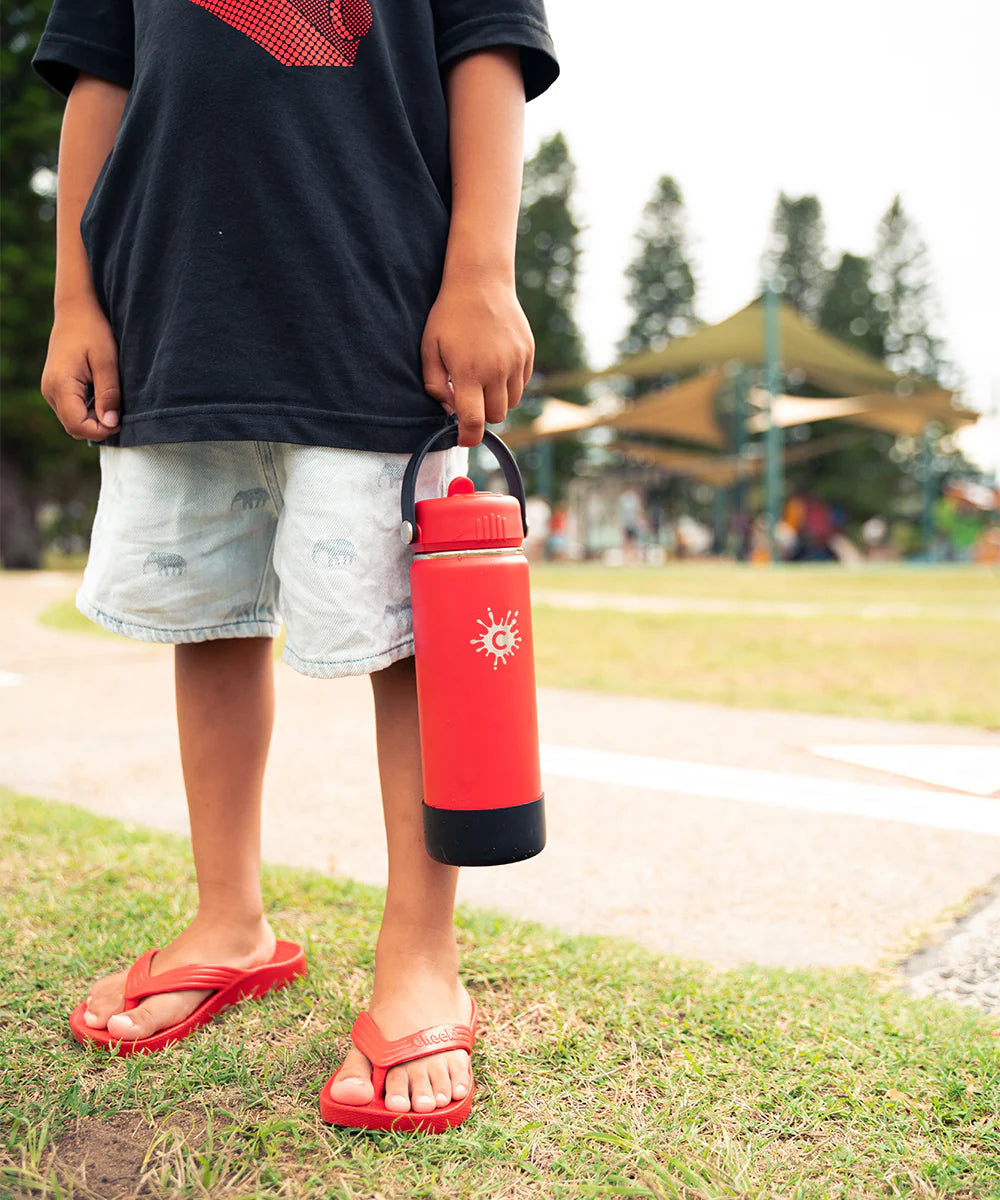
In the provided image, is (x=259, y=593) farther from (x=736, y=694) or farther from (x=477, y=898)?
(x=736, y=694)

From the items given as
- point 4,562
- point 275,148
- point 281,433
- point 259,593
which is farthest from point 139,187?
point 4,562

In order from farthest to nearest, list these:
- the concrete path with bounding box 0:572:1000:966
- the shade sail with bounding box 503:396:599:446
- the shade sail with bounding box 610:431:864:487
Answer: the shade sail with bounding box 610:431:864:487 → the shade sail with bounding box 503:396:599:446 → the concrete path with bounding box 0:572:1000:966

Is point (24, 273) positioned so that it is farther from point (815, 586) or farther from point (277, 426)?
point (277, 426)

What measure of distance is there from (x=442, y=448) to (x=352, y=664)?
0.88 ft

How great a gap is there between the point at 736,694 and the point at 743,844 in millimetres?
1685

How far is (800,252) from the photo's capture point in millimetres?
37406

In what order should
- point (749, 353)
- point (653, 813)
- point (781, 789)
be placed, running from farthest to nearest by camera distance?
1. point (749, 353)
2. point (781, 789)
3. point (653, 813)

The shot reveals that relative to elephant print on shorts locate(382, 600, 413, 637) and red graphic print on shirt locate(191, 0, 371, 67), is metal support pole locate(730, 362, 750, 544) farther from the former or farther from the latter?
elephant print on shorts locate(382, 600, 413, 637)

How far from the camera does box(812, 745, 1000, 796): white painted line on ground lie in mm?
2279

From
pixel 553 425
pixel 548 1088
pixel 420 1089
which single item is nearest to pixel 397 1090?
pixel 420 1089

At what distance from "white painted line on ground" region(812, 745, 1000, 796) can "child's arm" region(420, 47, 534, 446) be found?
159cm

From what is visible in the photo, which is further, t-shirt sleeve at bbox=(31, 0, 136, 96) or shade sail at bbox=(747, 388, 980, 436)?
shade sail at bbox=(747, 388, 980, 436)

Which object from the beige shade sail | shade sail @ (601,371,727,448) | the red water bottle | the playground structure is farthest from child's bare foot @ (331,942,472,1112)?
shade sail @ (601,371,727,448)

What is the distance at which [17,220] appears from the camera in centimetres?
1477
